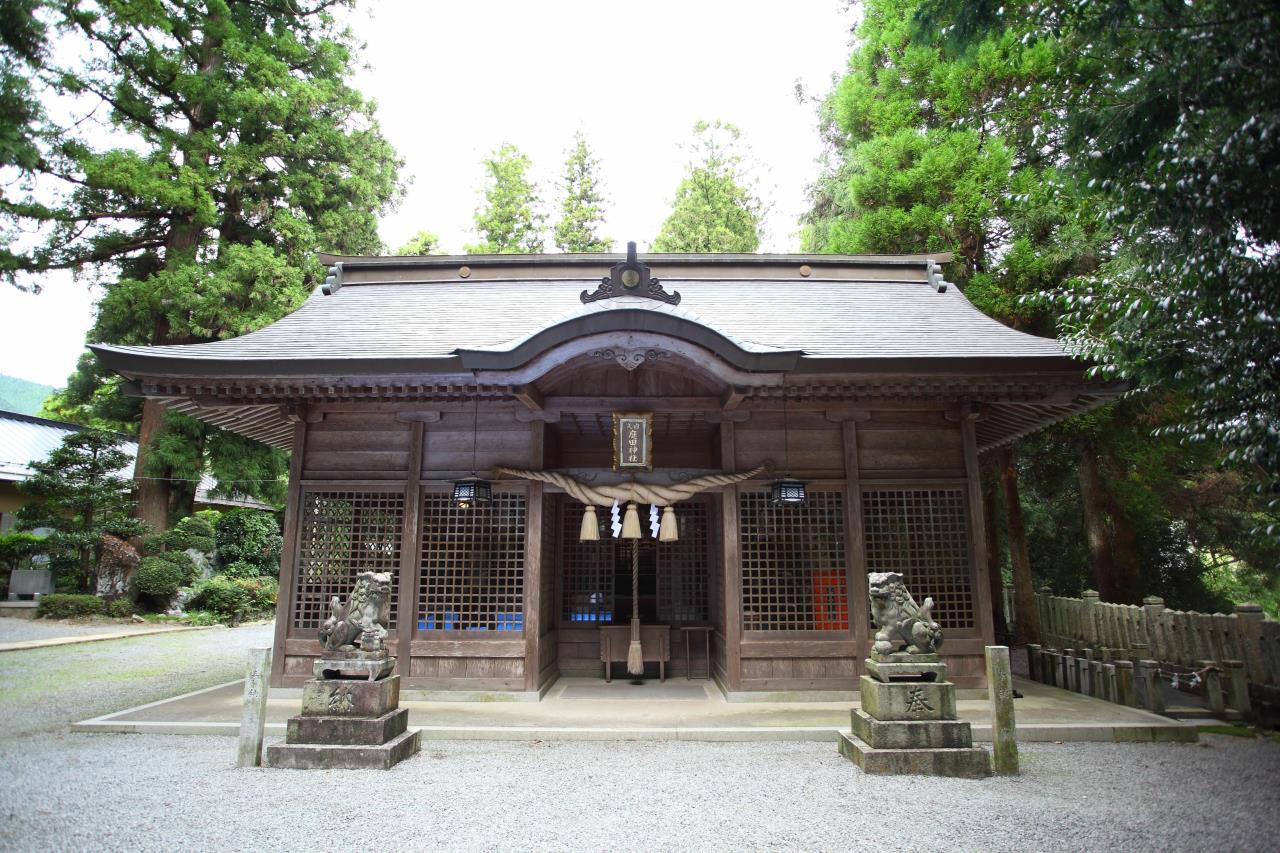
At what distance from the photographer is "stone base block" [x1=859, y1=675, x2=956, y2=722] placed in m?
5.12

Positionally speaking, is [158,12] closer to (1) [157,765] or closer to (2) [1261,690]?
(1) [157,765]

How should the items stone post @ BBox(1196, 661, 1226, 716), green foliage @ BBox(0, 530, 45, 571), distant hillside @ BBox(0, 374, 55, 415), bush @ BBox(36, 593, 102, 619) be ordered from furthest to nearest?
1. distant hillside @ BBox(0, 374, 55, 415)
2. green foliage @ BBox(0, 530, 45, 571)
3. bush @ BBox(36, 593, 102, 619)
4. stone post @ BBox(1196, 661, 1226, 716)

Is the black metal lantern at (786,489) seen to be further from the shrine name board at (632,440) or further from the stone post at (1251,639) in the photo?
the stone post at (1251,639)

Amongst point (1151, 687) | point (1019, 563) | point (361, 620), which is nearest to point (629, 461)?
point (361, 620)

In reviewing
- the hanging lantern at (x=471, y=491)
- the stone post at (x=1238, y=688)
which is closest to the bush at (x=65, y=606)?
the hanging lantern at (x=471, y=491)

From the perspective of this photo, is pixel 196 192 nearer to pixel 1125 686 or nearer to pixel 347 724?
pixel 347 724

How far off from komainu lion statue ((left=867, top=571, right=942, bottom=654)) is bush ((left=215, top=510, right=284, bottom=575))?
58.0ft

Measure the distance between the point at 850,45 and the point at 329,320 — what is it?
14323mm

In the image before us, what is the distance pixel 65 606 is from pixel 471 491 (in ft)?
43.6

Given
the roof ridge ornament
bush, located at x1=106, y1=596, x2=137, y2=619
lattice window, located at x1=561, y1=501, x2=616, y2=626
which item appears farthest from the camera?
bush, located at x1=106, y1=596, x2=137, y2=619

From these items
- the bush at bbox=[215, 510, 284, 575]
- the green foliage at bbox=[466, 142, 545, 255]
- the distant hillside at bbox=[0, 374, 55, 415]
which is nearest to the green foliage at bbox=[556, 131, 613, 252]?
the green foliage at bbox=[466, 142, 545, 255]

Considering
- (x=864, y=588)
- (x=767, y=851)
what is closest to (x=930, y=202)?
(x=864, y=588)

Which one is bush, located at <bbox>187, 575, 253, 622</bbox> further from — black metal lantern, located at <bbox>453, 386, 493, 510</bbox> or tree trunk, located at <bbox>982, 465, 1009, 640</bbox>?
tree trunk, located at <bbox>982, 465, 1009, 640</bbox>

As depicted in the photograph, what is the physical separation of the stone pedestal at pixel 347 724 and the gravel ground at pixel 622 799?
13 cm
